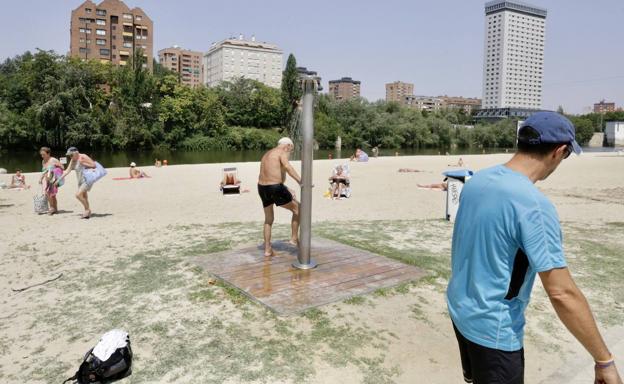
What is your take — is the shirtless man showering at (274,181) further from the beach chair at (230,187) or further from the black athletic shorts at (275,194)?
the beach chair at (230,187)

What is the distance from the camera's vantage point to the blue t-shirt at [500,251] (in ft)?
6.13

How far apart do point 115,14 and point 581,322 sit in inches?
4006

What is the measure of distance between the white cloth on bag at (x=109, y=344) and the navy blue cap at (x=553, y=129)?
3.12 metres

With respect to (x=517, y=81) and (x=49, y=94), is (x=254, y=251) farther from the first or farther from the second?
(x=517, y=81)

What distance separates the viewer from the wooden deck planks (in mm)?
4898

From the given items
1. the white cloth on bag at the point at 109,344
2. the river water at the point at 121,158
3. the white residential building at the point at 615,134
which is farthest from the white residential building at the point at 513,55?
the white cloth on bag at the point at 109,344

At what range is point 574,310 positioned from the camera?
1.85 meters

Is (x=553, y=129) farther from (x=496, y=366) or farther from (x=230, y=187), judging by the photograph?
(x=230, y=187)

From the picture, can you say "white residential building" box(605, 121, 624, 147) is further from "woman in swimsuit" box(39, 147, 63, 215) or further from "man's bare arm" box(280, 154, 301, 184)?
"man's bare arm" box(280, 154, 301, 184)

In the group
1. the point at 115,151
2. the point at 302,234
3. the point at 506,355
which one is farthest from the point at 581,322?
the point at 115,151

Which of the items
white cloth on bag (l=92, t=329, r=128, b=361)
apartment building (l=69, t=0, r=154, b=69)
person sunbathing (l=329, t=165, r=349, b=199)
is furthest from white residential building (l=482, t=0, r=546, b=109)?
white cloth on bag (l=92, t=329, r=128, b=361)

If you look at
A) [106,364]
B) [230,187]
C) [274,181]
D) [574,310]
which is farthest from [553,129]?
[230,187]

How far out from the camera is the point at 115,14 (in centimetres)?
8988

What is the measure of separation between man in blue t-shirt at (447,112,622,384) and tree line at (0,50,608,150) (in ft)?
172
